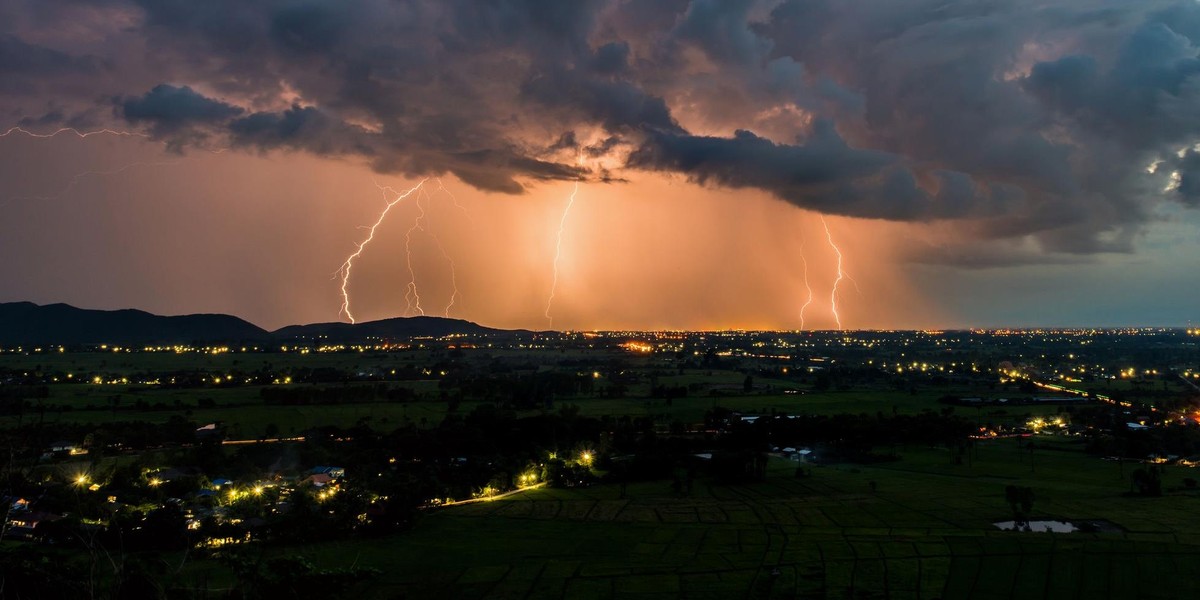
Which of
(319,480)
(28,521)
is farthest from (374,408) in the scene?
(28,521)

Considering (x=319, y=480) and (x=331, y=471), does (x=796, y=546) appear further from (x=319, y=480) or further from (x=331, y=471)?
(x=331, y=471)

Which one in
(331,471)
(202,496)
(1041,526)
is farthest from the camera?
(331,471)

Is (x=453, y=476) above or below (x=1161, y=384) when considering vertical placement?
Result: below

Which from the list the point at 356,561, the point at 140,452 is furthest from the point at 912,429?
the point at 140,452

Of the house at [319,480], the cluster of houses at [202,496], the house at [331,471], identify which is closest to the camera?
the cluster of houses at [202,496]

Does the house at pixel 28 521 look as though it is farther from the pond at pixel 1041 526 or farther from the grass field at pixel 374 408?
the pond at pixel 1041 526

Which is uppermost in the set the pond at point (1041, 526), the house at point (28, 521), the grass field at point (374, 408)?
the grass field at point (374, 408)

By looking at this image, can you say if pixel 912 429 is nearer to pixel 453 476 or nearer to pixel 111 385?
pixel 453 476

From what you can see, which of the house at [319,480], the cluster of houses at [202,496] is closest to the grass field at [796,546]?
the cluster of houses at [202,496]
